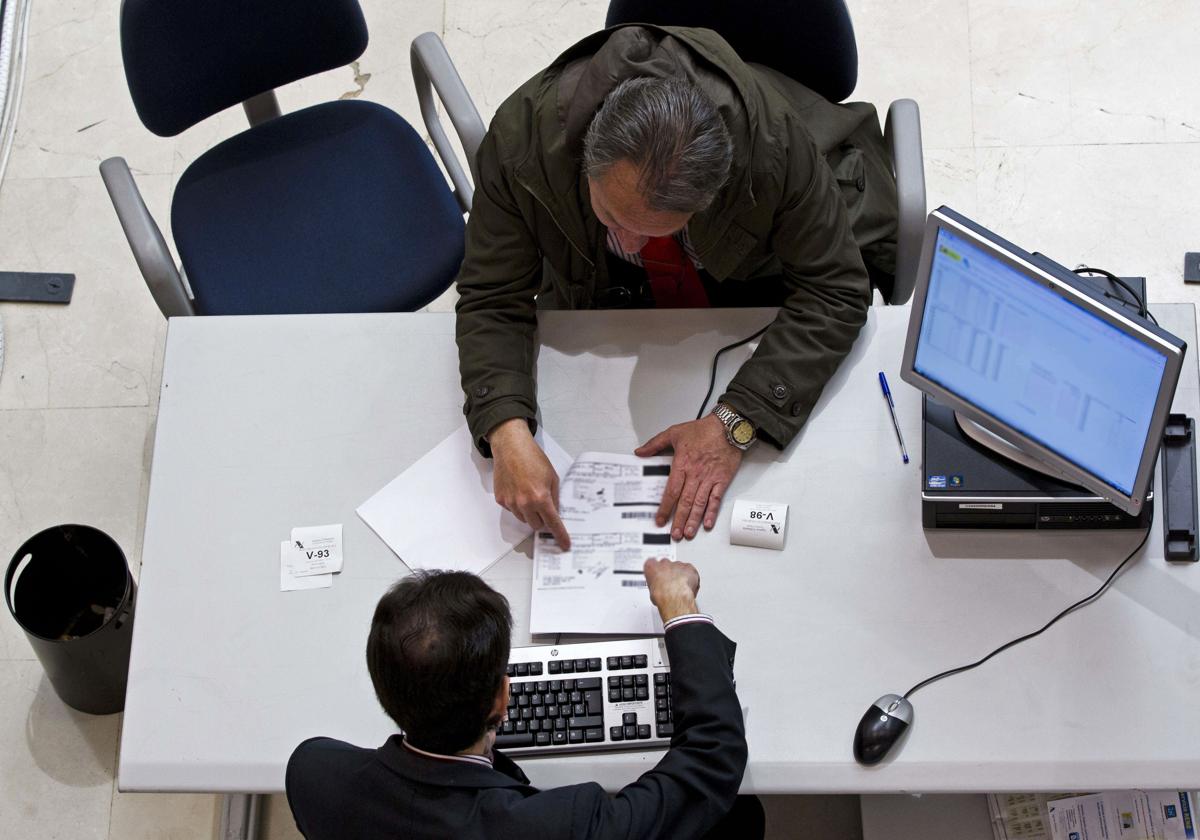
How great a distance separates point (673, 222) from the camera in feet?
5.66

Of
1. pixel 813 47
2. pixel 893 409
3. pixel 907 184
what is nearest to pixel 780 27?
pixel 813 47

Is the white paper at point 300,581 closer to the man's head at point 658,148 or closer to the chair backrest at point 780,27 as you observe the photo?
the man's head at point 658,148

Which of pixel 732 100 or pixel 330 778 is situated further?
pixel 732 100

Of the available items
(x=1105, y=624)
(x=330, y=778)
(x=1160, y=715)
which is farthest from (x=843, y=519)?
(x=330, y=778)

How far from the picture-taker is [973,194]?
2928 millimetres

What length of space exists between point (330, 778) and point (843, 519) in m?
0.85

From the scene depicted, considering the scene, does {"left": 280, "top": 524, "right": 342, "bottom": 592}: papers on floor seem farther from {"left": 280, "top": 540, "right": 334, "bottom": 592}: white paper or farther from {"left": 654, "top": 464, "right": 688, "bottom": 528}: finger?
{"left": 654, "top": 464, "right": 688, "bottom": 528}: finger

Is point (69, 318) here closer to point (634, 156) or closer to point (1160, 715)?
point (634, 156)

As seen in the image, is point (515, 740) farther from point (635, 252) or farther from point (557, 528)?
point (635, 252)

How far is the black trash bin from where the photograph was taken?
2299mm

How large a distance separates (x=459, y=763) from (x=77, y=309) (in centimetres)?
199

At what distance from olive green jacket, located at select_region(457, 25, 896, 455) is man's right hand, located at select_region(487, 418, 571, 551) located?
28 millimetres

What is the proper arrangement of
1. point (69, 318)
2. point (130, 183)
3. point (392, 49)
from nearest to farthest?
point (130, 183) < point (69, 318) < point (392, 49)

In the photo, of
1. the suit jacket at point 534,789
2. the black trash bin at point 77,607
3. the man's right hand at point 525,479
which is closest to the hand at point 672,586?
the suit jacket at point 534,789
